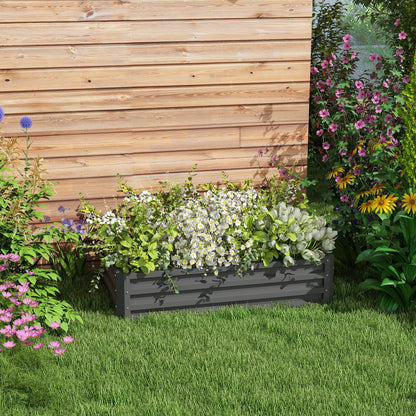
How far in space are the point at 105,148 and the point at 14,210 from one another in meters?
1.28

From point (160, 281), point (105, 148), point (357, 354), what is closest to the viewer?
point (357, 354)

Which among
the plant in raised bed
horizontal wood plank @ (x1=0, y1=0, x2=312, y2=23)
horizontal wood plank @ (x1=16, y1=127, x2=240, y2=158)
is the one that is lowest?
the plant in raised bed

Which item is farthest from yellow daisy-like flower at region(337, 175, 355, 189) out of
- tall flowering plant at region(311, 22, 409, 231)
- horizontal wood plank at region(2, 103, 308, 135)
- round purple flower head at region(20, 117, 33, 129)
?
round purple flower head at region(20, 117, 33, 129)

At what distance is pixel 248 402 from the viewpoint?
3.19 m

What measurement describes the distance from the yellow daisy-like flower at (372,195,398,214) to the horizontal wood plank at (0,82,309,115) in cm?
136

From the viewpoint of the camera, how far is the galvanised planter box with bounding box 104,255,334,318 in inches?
166

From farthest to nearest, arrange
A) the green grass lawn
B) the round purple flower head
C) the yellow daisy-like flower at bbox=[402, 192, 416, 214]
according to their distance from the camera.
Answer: the round purple flower head → the yellow daisy-like flower at bbox=[402, 192, 416, 214] → the green grass lawn

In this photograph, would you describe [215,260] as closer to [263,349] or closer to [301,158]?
[263,349]

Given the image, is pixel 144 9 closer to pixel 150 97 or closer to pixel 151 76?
pixel 151 76

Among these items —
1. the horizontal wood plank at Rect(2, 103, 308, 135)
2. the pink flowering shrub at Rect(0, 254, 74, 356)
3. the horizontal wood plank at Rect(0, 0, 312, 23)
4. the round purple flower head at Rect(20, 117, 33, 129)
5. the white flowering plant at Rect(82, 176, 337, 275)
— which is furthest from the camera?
the horizontal wood plank at Rect(2, 103, 308, 135)

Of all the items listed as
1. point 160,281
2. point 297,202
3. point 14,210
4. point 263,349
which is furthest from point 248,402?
point 297,202

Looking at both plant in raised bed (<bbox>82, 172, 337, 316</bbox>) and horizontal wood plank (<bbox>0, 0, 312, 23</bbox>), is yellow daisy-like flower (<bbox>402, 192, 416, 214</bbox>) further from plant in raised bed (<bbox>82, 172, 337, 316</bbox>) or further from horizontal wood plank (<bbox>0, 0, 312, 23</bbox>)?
horizontal wood plank (<bbox>0, 0, 312, 23</bbox>)

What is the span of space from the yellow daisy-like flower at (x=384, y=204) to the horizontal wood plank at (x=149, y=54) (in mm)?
1573

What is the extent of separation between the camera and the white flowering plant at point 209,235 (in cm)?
424
